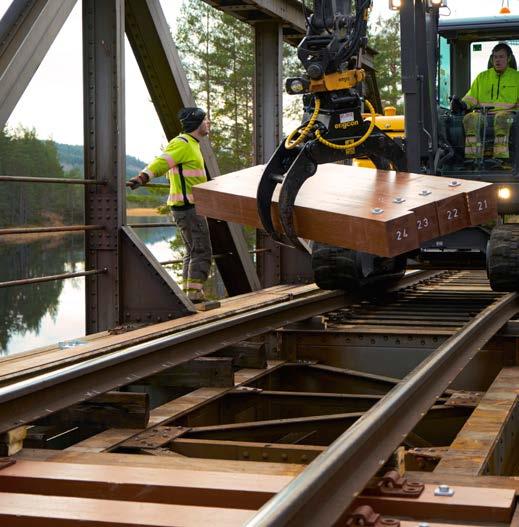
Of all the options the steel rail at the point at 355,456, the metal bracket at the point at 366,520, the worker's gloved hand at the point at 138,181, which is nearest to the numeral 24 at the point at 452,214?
the steel rail at the point at 355,456

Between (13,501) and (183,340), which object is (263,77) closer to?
(183,340)

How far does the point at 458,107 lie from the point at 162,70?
10.6 ft

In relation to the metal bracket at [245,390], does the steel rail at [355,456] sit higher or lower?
higher

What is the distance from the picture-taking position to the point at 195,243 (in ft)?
37.4

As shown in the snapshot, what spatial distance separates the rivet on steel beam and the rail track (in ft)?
0.10

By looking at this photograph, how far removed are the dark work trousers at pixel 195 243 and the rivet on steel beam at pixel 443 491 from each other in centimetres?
733

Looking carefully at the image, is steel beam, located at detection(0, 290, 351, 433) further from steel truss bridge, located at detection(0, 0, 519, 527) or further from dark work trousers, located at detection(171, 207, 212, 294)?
dark work trousers, located at detection(171, 207, 212, 294)

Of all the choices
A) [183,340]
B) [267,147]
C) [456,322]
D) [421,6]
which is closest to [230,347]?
[183,340]

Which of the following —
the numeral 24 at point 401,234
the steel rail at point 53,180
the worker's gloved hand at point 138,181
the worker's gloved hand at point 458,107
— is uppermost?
the worker's gloved hand at point 458,107

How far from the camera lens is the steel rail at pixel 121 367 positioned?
5.20 meters

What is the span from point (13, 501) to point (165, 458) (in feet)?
3.36

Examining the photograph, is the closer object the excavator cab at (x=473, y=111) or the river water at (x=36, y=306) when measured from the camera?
the excavator cab at (x=473, y=111)

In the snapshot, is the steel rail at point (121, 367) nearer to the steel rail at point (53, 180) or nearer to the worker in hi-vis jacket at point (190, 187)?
the steel rail at point (53, 180)

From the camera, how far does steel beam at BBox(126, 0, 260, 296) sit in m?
11.1
